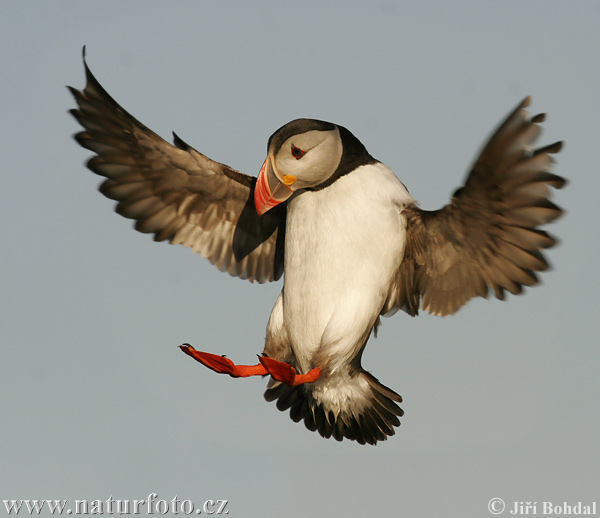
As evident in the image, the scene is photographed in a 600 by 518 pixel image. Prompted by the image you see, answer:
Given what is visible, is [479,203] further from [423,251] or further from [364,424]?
[364,424]

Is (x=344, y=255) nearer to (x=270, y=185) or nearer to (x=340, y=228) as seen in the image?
(x=340, y=228)

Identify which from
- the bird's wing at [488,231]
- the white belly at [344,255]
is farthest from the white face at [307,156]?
the bird's wing at [488,231]

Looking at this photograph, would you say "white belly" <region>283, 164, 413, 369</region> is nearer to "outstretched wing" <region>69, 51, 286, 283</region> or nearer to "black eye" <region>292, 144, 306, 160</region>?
"black eye" <region>292, 144, 306, 160</region>

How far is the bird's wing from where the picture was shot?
5.10 metres

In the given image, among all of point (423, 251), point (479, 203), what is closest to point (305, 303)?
point (423, 251)

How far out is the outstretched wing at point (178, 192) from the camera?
20.0ft

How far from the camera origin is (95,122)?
19.9ft

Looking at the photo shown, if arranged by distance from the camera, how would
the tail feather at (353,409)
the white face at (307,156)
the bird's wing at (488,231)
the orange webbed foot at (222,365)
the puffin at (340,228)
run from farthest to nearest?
the tail feather at (353,409)
the orange webbed foot at (222,365)
the white face at (307,156)
the puffin at (340,228)
the bird's wing at (488,231)

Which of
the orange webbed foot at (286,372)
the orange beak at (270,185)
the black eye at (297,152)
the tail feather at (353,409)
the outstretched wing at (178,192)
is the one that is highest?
the black eye at (297,152)

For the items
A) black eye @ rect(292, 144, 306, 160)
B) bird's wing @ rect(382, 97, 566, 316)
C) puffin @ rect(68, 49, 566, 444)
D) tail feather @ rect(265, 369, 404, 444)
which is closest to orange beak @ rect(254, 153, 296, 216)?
puffin @ rect(68, 49, 566, 444)

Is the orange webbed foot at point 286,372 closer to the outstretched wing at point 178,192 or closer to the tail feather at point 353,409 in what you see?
the tail feather at point 353,409

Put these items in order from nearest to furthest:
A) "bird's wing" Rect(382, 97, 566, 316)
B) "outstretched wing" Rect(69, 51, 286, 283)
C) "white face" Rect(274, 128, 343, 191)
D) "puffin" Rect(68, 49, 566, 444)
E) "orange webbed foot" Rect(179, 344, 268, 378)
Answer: "bird's wing" Rect(382, 97, 566, 316), "puffin" Rect(68, 49, 566, 444), "white face" Rect(274, 128, 343, 191), "orange webbed foot" Rect(179, 344, 268, 378), "outstretched wing" Rect(69, 51, 286, 283)

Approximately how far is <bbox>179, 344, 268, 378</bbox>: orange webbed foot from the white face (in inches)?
49.4

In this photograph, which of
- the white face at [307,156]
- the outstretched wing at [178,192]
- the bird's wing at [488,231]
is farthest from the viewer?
the outstretched wing at [178,192]
